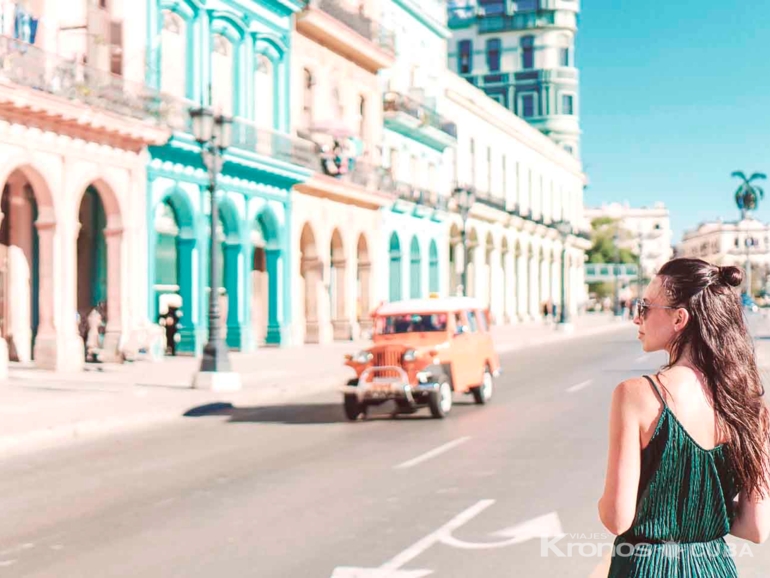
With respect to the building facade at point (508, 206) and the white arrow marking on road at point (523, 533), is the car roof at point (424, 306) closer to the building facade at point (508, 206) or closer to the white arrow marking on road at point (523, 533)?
the white arrow marking on road at point (523, 533)

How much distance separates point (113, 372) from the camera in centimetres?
2433

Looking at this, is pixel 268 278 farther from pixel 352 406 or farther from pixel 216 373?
pixel 352 406

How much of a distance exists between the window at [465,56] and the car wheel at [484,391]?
76.7m

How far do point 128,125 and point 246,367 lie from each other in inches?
241

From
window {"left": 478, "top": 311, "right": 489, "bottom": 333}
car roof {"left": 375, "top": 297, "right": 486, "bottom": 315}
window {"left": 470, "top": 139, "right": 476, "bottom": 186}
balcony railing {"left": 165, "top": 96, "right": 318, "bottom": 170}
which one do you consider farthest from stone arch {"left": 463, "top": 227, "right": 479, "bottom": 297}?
car roof {"left": 375, "top": 297, "right": 486, "bottom": 315}

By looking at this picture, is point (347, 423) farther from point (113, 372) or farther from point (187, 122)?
point (187, 122)

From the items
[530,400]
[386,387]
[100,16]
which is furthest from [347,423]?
[100,16]

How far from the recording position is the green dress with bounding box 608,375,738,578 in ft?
9.73

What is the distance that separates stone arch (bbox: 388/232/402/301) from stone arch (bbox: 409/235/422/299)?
208cm

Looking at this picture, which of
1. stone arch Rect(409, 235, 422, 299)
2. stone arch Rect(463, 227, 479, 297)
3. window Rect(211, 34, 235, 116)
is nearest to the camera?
window Rect(211, 34, 235, 116)

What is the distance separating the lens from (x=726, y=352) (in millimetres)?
2943

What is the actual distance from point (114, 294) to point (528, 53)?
221 feet

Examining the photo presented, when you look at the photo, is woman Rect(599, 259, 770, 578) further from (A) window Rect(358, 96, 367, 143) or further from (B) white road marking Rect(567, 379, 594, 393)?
(A) window Rect(358, 96, 367, 143)

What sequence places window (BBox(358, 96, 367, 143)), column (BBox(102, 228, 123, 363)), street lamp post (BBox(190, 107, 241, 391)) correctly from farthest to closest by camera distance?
window (BBox(358, 96, 367, 143)) < column (BBox(102, 228, 123, 363)) < street lamp post (BBox(190, 107, 241, 391))
